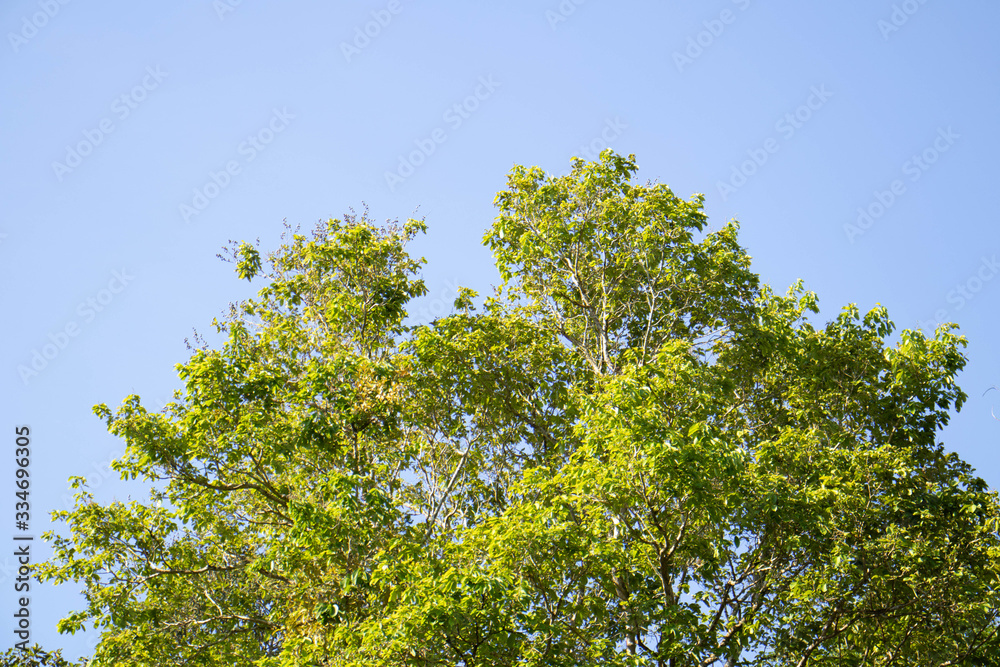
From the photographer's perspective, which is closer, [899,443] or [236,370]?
Result: [236,370]

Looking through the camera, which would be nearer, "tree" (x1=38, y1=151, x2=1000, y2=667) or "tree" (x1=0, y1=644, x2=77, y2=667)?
"tree" (x1=38, y1=151, x2=1000, y2=667)

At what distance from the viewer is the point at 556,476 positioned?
11359 millimetres

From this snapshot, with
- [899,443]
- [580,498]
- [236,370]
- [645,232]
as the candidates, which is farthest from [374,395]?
[899,443]

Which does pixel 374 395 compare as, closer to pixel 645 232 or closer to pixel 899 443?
pixel 645 232

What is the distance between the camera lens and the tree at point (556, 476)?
35.5 feet

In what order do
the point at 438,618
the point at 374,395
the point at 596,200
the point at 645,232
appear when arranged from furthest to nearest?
the point at 596,200
the point at 645,232
the point at 374,395
the point at 438,618

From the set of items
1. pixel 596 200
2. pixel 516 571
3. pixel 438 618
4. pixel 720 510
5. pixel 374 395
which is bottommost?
pixel 438 618

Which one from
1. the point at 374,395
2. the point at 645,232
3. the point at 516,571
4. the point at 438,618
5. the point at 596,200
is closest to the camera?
the point at 438,618

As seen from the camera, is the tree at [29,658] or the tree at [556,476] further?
the tree at [29,658]

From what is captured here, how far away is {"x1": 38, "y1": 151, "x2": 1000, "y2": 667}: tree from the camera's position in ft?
35.5

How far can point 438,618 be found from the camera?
9.75 meters

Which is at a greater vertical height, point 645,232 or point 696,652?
point 645,232

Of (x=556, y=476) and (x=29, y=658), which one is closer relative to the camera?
(x=556, y=476)

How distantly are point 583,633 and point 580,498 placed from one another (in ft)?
7.20
